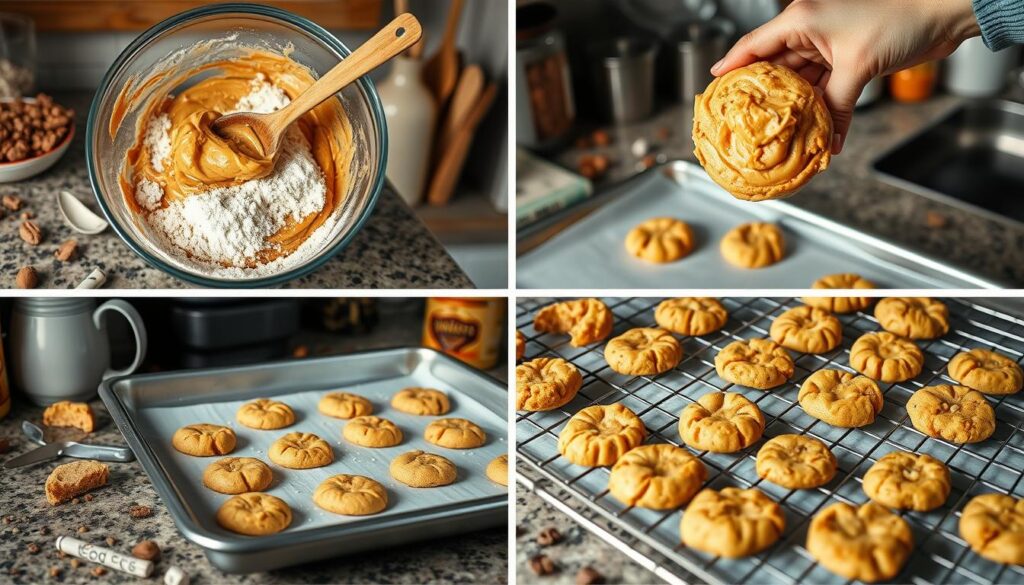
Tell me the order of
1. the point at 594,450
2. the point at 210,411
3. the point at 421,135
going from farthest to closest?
the point at 421,135 < the point at 210,411 < the point at 594,450

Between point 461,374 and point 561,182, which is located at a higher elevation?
point 561,182

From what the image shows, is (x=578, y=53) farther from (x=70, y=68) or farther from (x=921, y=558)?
(x=921, y=558)

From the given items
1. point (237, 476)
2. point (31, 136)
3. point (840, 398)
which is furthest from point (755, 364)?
point (31, 136)

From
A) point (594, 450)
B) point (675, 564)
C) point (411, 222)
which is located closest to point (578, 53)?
point (411, 222)

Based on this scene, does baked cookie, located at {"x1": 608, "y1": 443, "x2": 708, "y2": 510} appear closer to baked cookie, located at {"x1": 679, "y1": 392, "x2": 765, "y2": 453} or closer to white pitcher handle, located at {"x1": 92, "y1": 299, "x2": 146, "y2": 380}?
baked cookie, located at {"x1": 679, "y1": 392, "x2": 765, "y2": 453}

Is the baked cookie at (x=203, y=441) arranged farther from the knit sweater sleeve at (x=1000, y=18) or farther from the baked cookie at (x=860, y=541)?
the knit sweater sleeve at (x=1000, y=18)

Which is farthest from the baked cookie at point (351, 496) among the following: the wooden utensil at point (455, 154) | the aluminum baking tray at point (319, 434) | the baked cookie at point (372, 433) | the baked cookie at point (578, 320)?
the wooden utensil at point (455, 154)
